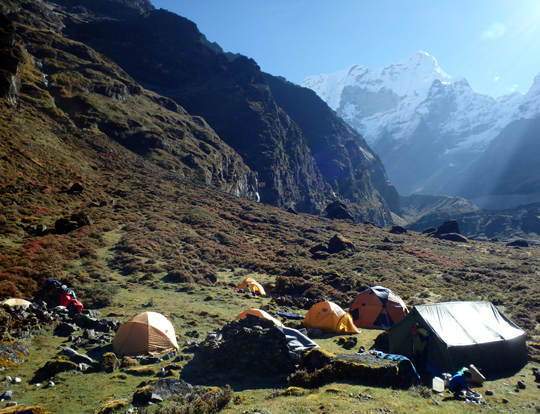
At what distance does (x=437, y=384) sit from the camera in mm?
8227

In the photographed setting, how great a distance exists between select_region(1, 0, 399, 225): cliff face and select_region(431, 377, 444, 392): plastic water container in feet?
183

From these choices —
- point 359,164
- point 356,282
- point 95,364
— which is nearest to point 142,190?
point 356,282

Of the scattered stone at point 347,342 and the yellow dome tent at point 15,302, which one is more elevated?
the yellow dome tent at point 15,302

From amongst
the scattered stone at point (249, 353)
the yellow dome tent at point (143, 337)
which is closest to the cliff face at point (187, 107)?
the yellow dome tent at point (143, 337)

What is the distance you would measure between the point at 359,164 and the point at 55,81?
137m

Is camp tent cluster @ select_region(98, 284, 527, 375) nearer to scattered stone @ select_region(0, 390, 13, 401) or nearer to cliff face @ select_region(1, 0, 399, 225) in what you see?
scattered stone @ select_region(0, 390, 13, 401)

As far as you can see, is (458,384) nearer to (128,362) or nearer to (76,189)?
(128,362)

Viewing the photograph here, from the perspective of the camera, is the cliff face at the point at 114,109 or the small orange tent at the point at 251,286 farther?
the cliff face at the point at 114,109

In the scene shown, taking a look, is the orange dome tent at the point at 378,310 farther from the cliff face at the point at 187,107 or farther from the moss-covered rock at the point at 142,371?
the cliff face at the point at 187,107

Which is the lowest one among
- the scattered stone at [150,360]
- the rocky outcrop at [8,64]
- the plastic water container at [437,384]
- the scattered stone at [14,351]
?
the scattered stone at [150,360]

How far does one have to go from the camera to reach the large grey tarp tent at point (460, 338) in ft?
31.1

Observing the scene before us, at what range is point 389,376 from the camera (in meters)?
8.08

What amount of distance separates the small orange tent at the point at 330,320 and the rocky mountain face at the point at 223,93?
268ft

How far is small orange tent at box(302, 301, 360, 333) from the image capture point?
14.0 metres
